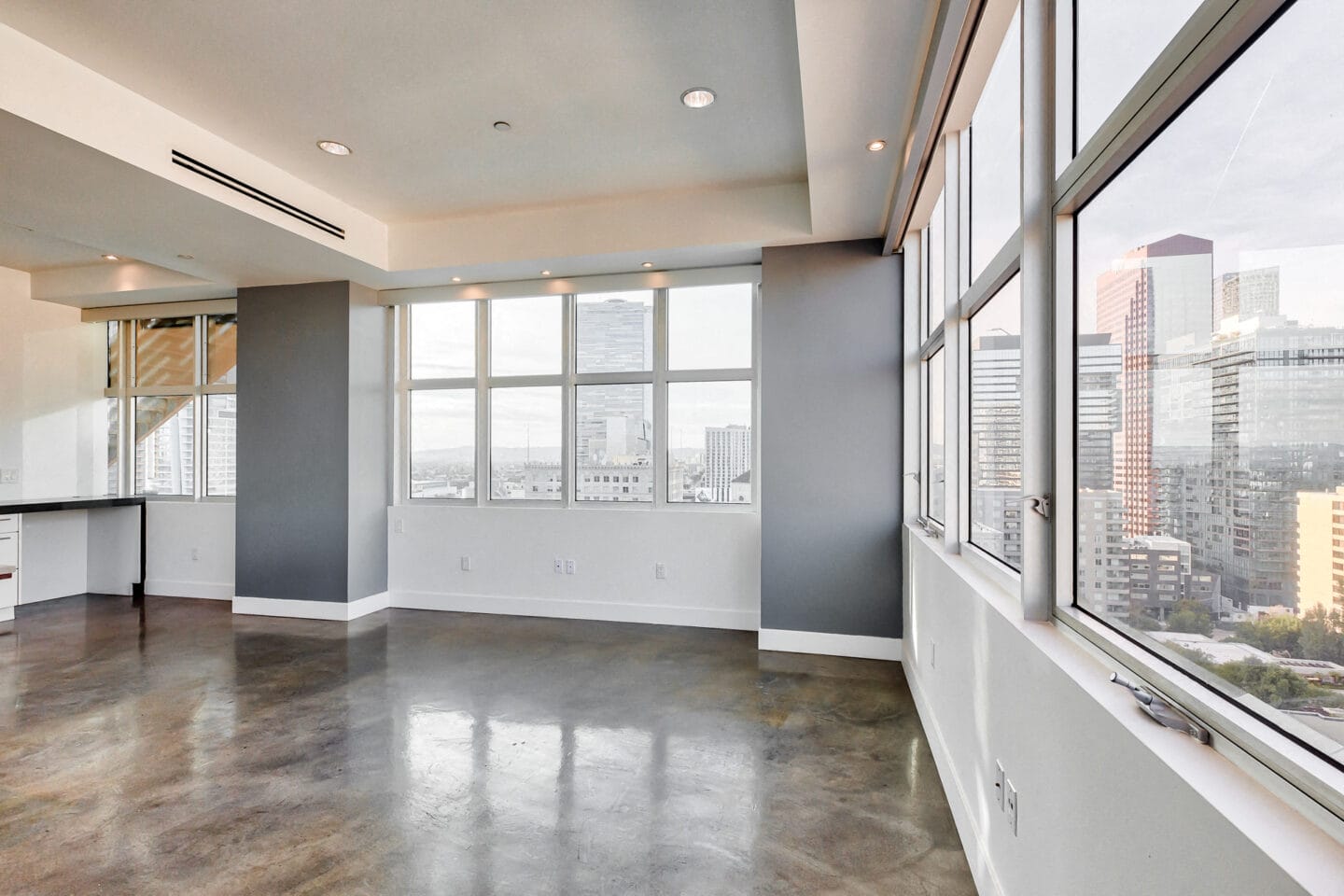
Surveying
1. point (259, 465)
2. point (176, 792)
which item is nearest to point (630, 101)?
point (176, 792)

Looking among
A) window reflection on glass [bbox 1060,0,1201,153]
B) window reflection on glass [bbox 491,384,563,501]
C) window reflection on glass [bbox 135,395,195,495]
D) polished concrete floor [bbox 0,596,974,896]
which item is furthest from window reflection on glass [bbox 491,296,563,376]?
window reflection on glass [bbox 1060,0,1201,153]

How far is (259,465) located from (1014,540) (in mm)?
5928

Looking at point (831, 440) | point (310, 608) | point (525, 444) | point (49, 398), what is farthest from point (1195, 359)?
point (49, 398)

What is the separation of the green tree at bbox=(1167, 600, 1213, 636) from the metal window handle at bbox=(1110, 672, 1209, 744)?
12 cm

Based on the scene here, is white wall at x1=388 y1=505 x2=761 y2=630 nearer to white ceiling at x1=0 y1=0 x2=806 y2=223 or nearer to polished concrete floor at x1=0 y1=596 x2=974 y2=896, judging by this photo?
polished concrete floor at x1=0 y1=596 x2=974 y2=896

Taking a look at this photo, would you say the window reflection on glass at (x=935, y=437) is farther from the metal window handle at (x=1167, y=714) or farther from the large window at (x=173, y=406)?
the large window at (x=173, y=406)

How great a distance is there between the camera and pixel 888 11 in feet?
7.09

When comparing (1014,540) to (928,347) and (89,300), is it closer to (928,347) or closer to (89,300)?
(928,347)

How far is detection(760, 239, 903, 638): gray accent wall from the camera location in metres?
4.42

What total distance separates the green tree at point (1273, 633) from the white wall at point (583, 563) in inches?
165

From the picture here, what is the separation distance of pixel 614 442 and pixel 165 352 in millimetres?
4741

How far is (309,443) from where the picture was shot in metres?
5.65

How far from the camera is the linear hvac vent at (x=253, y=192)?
3654 mm

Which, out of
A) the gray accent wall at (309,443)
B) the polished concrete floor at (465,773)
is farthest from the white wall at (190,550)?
the polished concrete floor at (465,773)
